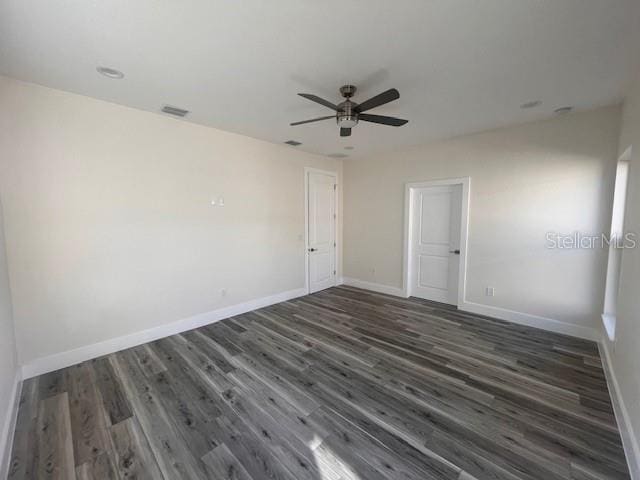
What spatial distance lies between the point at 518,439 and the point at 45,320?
4150mm

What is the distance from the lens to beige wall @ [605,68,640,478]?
168 centimetres

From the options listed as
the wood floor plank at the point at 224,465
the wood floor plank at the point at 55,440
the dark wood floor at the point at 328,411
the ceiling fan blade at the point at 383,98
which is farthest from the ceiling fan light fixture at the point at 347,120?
the wood floor plank at the point at 55,440

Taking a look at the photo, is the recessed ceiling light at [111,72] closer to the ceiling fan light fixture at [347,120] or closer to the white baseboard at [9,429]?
the ceiling fan light fixture at [347,120]

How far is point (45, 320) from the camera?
253 centimetres

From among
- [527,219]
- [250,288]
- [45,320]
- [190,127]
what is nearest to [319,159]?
[190,127]

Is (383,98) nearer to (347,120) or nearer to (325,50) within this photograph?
(347,120)

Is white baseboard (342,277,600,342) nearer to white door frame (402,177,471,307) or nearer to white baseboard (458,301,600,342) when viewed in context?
white baseboard (458,301,600,342)

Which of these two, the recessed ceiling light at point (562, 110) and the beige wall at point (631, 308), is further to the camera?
the recessed ceiling light at point (562, 110)

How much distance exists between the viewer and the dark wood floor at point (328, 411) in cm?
160

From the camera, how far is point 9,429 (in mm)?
1796

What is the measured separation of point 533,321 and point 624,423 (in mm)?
1896

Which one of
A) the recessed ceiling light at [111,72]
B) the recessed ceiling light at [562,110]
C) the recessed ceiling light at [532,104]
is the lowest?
the recessed ceiling light at [532,104]

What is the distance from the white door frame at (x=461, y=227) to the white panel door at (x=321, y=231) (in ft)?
5.01

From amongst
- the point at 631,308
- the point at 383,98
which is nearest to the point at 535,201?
the point at 631,308
